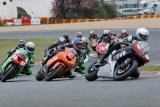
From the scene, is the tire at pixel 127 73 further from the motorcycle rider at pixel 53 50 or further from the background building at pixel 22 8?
the background building at pixel 22 8

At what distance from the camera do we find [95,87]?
1270 cm

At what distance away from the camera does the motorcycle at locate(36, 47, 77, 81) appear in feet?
52.9

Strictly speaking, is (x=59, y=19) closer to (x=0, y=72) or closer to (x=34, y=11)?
(x=34, y=11)

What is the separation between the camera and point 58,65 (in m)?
16.2

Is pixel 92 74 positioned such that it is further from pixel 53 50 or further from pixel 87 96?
pixel 87 96

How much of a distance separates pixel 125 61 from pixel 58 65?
254 cm

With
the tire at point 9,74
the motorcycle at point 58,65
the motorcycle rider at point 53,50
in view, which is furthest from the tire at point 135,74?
the tire at point 9,74

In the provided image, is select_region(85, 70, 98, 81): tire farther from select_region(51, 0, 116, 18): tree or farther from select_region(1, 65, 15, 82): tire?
select_region(51, 0, 116, 18): tree

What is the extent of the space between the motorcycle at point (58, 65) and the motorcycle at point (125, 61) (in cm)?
176

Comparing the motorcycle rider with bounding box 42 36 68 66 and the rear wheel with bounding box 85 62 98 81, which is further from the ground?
the motorcycle rider with bounding box 42 36 68 66

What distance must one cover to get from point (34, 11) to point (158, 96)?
7555 centimetres

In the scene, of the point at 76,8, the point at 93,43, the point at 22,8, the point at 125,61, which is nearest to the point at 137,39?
the point at 125,61

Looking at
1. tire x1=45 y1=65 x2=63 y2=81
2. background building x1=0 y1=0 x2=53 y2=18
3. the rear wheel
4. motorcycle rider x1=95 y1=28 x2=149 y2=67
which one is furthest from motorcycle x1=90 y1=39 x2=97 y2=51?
background building x1=0 y1=0 x2=53 y2=18

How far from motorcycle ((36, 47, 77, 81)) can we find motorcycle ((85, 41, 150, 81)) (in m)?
1.76
